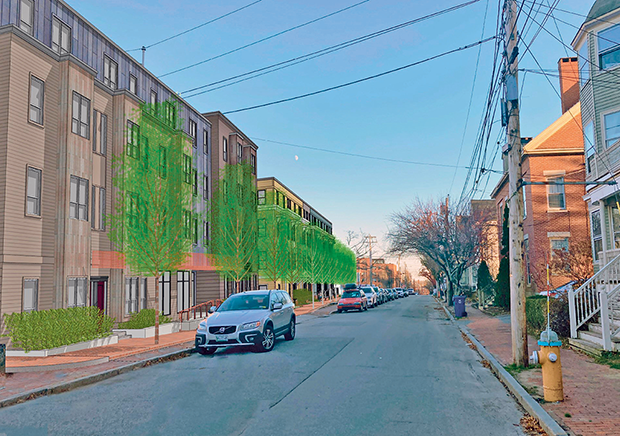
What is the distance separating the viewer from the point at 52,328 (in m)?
14.1

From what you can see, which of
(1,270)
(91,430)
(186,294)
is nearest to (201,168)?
(186,294)

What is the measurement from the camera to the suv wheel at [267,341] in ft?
45.1

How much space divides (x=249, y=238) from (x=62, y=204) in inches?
555

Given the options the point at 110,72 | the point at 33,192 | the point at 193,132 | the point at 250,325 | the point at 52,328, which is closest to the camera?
the point at 250,325

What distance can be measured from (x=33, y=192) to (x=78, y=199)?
6.20 ft

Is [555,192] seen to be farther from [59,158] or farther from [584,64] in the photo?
[59,158]

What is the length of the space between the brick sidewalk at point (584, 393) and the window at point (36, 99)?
16.0 metres

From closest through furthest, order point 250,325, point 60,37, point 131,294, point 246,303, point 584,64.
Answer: point 250,325 < point 246,303 < point 60,37 < point 584,64 < point 131,294

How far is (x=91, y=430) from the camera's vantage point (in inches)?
267

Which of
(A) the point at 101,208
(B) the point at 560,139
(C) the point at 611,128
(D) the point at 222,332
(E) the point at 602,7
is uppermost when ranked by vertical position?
(E) the point at 602,7

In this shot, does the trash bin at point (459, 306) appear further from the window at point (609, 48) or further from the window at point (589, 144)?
the window at point (609, 48)

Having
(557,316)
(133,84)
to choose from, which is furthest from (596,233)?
(133,84)

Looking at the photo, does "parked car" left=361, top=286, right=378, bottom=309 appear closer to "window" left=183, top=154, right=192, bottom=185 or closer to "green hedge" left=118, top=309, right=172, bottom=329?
"window" left=183, top=154, right=192, bottom=185

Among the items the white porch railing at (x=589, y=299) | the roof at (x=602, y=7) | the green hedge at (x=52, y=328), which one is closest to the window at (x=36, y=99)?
the green hedge at (x=52, y=328)
